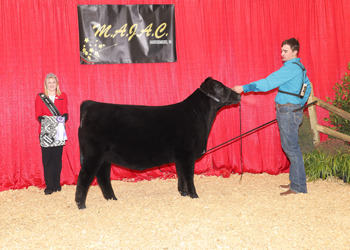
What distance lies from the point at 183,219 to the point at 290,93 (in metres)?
1.97

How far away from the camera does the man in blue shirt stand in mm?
3592

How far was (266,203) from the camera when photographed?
3.54m

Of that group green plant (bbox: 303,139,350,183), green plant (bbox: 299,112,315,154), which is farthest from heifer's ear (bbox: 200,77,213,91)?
green plant (bbox: 303,139,350,183)

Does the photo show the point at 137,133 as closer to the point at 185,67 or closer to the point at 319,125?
the point at 185,67

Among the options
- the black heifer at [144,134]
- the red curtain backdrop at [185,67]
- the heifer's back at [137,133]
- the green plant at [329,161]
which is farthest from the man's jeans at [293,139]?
the red curtain backdrop at [185,67]

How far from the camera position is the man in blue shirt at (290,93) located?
3592mm

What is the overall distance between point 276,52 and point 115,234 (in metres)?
4.04

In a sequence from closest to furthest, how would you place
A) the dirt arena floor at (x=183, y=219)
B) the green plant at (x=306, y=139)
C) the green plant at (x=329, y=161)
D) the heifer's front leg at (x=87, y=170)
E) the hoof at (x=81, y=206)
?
the dirt arena floor at (x=183, y=219) < the heifer's front leg at (x=87, y=170) < the hoof at (x=81, y=206) < the green plant at (x=329, y=161) < the green plant at (x=306, y=139)

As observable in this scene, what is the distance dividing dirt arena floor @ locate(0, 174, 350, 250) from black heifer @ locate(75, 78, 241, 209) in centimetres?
39

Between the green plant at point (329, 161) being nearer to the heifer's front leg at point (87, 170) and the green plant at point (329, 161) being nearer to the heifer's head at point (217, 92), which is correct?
the heifer's head at point (217, 92)

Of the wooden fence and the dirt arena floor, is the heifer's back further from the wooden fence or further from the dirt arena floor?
the wooden fence

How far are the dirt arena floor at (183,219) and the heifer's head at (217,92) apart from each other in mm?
1243

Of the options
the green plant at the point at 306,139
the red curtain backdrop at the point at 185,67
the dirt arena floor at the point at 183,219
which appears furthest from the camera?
the green plant at the point at 306,139

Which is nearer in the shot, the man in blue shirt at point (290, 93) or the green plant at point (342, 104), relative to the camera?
the man in blue shirt at point (290, 93)
